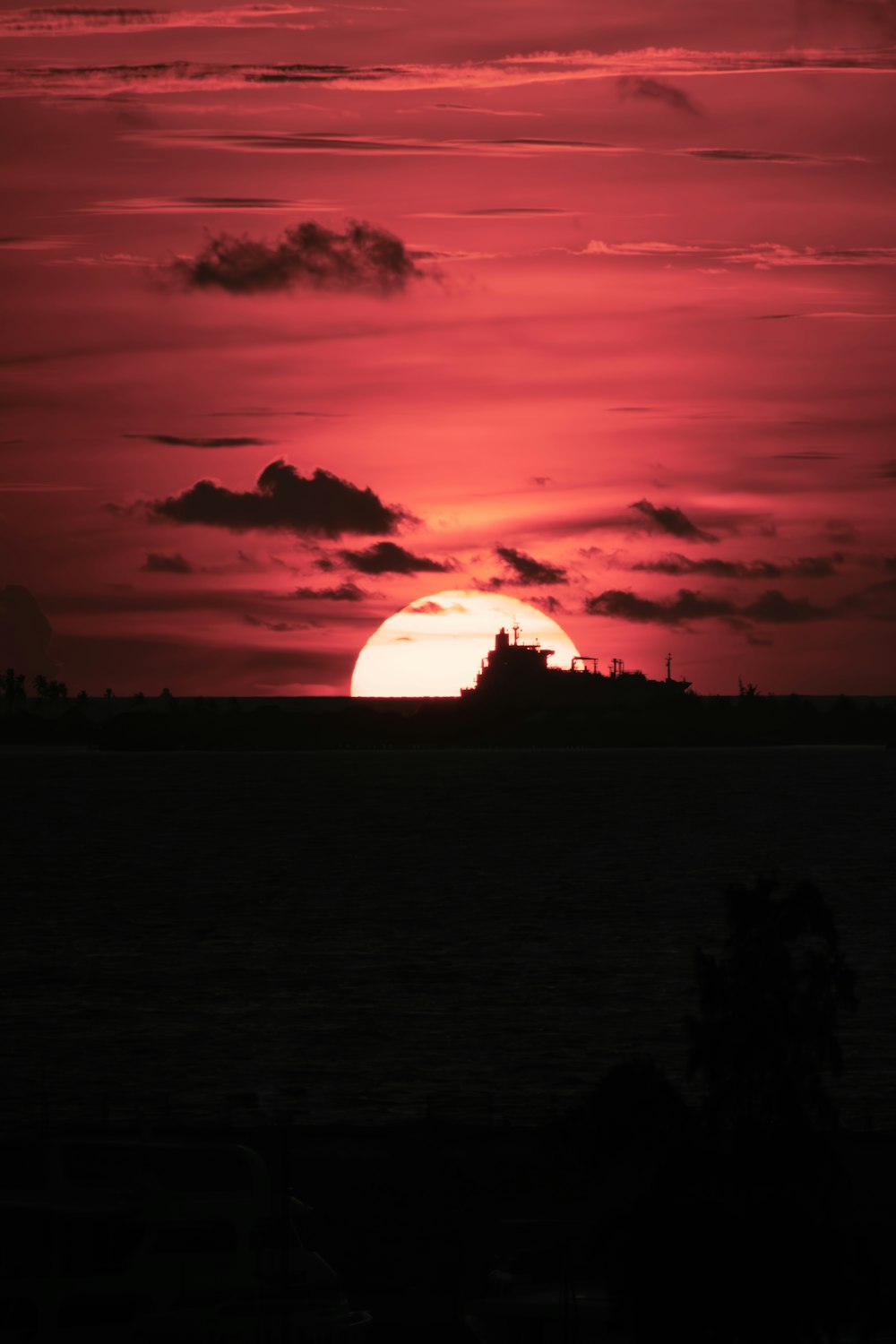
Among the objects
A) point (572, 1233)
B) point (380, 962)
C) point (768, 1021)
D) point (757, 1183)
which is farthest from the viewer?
point (380, 962)

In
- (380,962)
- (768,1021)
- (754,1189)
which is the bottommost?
(380,962)

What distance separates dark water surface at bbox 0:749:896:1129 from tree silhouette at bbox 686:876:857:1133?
74.0 ft

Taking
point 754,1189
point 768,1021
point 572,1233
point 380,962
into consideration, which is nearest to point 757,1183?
point 754,1189

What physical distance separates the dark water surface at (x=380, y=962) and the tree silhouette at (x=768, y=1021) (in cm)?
2256

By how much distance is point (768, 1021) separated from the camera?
14.7 metres

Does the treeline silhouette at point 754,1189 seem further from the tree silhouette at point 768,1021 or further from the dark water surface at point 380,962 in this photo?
the dark water surface at point 380,962

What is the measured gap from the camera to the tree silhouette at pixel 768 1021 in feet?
47.6

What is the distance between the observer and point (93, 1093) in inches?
1624

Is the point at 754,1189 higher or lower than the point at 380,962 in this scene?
higher

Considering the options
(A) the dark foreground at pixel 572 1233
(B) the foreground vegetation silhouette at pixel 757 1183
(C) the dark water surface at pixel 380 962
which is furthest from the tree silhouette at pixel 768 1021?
(C) the dark water surface at pixel 380 962

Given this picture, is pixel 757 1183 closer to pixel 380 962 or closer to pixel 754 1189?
pixel 754 1189

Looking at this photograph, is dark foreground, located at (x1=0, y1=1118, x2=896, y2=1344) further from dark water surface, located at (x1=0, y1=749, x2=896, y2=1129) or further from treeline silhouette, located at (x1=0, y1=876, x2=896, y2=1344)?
dark water surface, located at (x1=0, y1=749, x2=896, y2=1129)

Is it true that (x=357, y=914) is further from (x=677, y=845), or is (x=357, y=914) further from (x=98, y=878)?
(x=677, y=845)

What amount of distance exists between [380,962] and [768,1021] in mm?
54930
